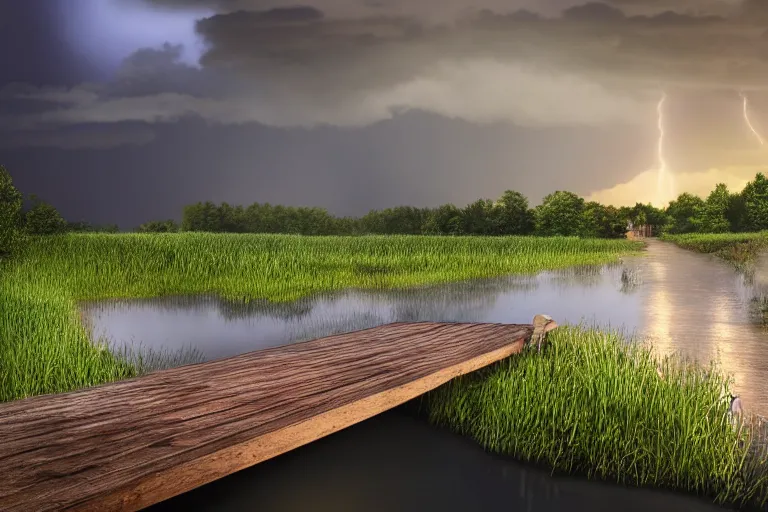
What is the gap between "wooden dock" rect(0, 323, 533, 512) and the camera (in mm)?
1688

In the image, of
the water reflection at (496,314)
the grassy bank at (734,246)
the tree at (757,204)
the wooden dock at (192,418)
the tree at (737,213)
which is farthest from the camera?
the tree at (737,213)

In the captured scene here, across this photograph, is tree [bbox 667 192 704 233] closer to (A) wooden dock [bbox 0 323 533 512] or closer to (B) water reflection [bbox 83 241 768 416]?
(B) water reflection [bbox 83 241 768 416]

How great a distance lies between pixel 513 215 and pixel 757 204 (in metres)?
8.90

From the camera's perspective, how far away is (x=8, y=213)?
32.6 feet

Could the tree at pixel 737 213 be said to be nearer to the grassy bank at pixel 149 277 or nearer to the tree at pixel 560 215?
the tree at pixel 560 215

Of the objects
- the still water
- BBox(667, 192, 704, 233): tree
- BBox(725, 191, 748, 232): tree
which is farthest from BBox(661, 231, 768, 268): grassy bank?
BBox(667, 192, 704, 233): tree

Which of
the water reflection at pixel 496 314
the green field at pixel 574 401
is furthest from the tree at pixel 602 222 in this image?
the green field at pixel 574 401

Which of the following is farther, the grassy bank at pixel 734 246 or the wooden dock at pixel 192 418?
the grassy bank at pixel 734 246

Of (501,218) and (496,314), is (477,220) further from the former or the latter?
(496,314)

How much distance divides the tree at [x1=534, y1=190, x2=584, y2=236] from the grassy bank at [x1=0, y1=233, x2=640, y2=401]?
1333 centimetres

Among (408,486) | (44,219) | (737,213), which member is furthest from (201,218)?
(408,486)

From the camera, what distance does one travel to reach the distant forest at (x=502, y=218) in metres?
22.9

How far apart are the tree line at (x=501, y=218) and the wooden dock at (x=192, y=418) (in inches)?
732

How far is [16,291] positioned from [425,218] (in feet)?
60.7
